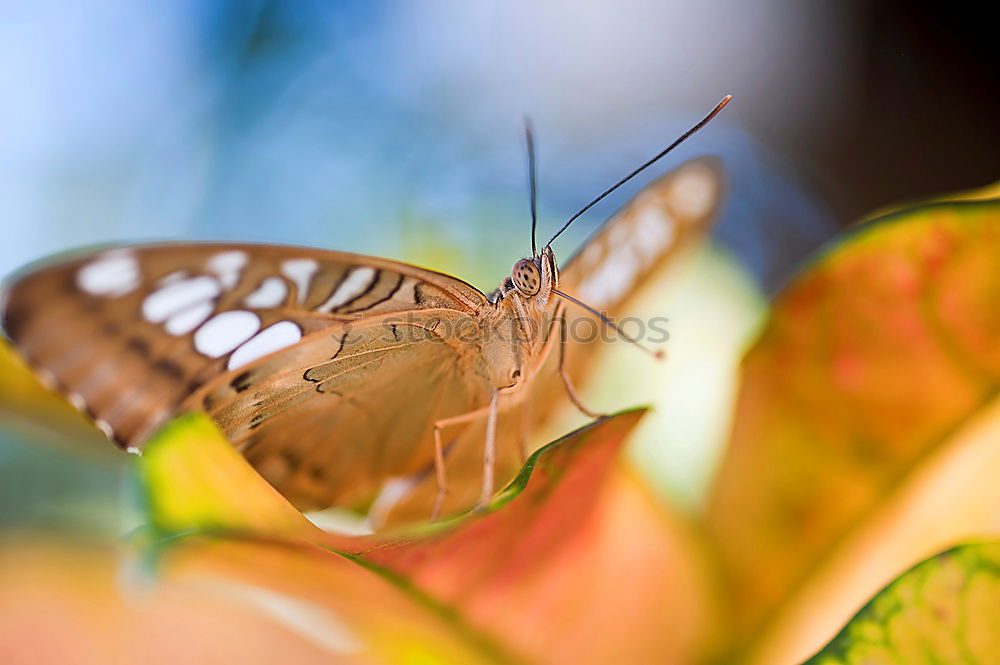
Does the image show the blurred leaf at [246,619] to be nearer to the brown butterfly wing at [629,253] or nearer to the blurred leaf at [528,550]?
the blurred leaf at [528,550]

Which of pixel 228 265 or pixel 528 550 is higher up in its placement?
pixel 228 265

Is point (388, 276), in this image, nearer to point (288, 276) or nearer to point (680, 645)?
point (288, 276)

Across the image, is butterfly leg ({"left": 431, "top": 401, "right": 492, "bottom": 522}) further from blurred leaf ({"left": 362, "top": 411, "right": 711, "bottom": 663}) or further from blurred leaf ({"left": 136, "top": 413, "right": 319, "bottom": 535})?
blurred leaf ({"left": 136, "top": 413, "right": 319, "bottom": 535})

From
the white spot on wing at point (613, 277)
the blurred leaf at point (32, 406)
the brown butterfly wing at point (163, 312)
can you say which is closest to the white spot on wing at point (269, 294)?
the brown butterfly wing at point (163, 312)

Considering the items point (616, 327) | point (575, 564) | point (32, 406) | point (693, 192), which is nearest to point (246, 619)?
point (575, 564)

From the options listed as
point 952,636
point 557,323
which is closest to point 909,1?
point 557,323

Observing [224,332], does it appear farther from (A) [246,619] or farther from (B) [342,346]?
(A) [246,619]

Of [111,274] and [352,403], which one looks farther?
[352,403]

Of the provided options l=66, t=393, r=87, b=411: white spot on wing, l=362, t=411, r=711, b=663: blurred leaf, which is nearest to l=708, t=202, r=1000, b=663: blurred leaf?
l=362, t=411, r=711, b=663: blurred leaf
